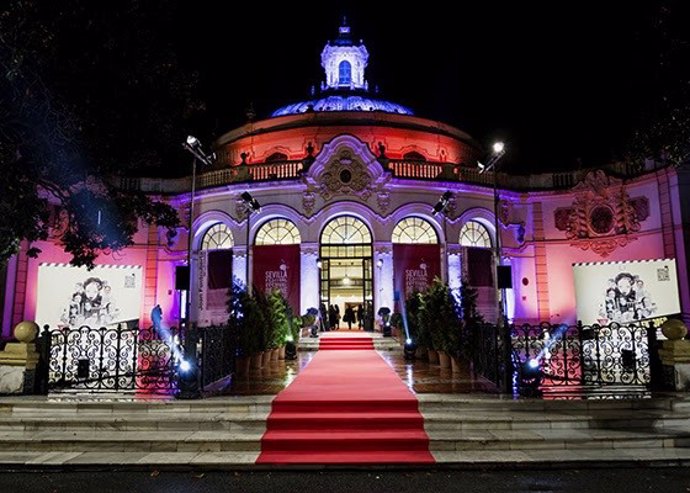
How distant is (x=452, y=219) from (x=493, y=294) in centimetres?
432

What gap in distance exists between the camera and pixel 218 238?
87.6 feet

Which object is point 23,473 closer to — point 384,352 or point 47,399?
point 47,399

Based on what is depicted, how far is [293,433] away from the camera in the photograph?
24.9ft

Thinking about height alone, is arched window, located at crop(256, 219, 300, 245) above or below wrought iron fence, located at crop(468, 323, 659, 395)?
above

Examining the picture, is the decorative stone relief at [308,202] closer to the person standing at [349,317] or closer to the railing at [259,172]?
the railing at [259,172]

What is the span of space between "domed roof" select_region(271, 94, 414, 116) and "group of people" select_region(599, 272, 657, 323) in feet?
47.6

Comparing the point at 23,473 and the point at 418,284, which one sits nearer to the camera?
the point at 23,473

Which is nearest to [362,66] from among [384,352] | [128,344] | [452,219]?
[452,219]

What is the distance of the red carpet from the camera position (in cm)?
696

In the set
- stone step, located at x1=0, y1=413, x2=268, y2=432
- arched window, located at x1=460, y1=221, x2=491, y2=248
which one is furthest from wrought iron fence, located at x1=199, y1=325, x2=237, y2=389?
arched window, located at x1=460, y1=221, x2=491, y2=248

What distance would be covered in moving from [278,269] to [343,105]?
1150cm

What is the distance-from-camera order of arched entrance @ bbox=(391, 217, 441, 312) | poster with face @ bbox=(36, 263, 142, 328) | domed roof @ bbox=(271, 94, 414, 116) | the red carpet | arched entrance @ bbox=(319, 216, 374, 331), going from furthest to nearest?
1. domed roof @ bbox=(271, 94, 414, 116)
2. arched entrance @ bbox=(319, 216, 374, 331)
3. arched entrance @ bbox=(391, 217, 441, 312)
4. poster with face @ bbox=(36, 263, 142, 328)
5. the red carpet

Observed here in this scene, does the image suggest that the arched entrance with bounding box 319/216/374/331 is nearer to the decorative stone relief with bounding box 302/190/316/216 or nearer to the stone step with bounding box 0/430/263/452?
the decorative stone relief with bounding box 302/190/316/216

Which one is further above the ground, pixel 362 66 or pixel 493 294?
pixel 362 66
